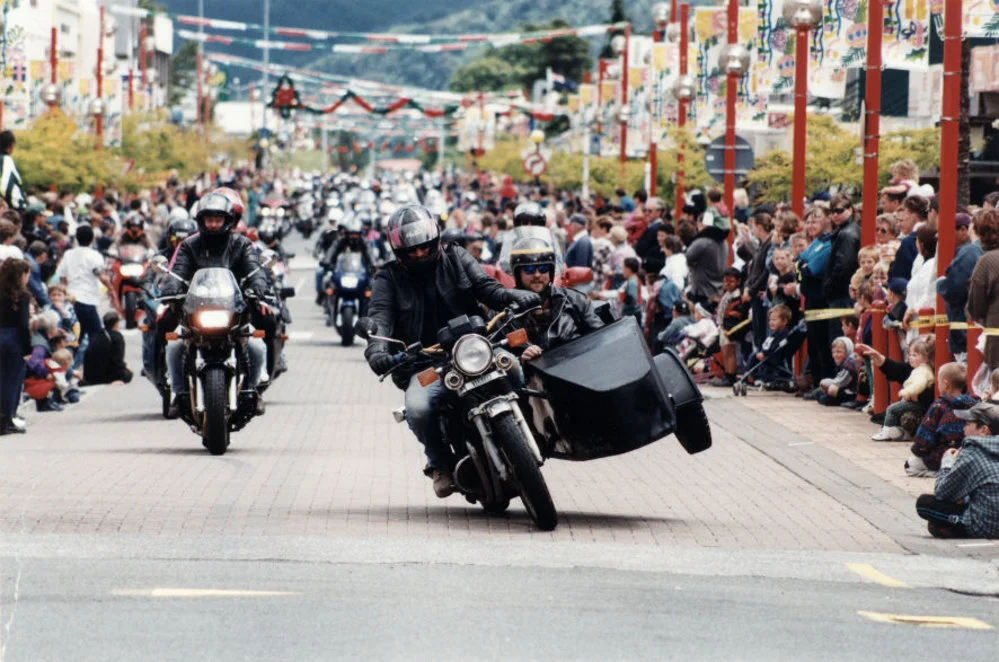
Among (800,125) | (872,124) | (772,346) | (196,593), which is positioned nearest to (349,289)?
(800,125)

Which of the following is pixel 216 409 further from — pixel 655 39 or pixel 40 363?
pixel 655 39

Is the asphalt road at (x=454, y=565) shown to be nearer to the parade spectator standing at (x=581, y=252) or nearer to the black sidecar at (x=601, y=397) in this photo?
the black sidecar at (x=601, y=397)

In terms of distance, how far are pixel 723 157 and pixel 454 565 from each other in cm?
2171

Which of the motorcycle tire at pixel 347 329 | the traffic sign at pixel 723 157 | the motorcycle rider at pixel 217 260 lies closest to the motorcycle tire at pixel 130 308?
the motorcycle tire at pixel 347 329

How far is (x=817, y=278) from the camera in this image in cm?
2042

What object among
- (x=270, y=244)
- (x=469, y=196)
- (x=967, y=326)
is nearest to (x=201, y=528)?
(x=967, y=326)

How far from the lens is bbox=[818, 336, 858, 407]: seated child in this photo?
1947 centimetres

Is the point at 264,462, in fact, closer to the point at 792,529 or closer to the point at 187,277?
the point at 187,277

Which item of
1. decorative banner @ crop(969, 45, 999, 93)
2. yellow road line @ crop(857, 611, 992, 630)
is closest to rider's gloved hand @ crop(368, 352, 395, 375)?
yellow road line @ crop(857, 611, 992, 630)

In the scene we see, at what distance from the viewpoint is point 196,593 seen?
867 cm

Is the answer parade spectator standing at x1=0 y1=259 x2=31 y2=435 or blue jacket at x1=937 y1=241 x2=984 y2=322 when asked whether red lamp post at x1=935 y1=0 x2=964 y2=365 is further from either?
parade spectator standing at x1=0 y1=259 x2=31 y2=435

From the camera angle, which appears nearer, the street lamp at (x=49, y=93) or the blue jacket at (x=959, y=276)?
the blue jacket at (x=959, y=276)

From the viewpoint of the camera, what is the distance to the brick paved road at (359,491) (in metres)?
11.1

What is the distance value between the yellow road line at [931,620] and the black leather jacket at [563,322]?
3328 mm
